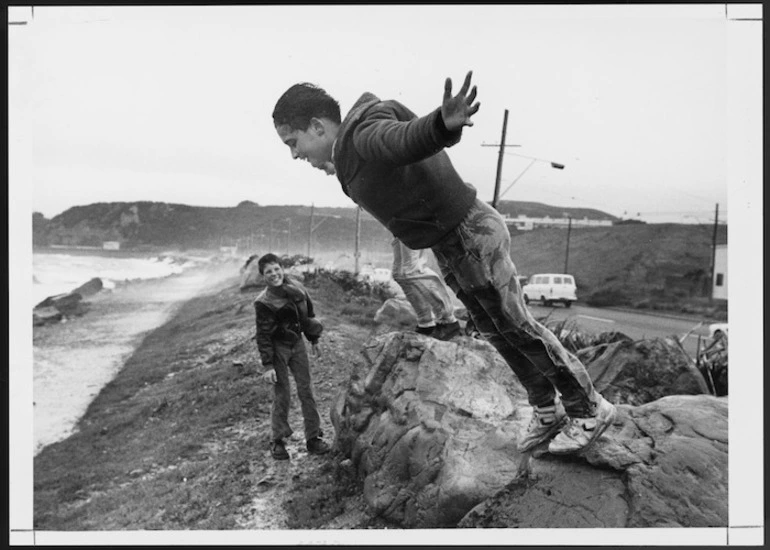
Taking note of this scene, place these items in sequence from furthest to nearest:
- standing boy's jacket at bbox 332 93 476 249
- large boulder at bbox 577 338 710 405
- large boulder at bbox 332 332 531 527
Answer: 1. large boulder at bbox 577 338 710 405
2. large boulder at bbox 332 332 531 527
3. standing boy's jacket at bbox 332 93 476 249

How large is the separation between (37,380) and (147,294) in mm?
579

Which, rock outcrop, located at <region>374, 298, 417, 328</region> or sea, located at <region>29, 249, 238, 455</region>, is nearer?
sea, located at <region>29, 249, 238, 455</region>

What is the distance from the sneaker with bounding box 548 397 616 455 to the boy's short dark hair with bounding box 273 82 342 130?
4.22ft

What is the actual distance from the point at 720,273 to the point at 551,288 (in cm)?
76

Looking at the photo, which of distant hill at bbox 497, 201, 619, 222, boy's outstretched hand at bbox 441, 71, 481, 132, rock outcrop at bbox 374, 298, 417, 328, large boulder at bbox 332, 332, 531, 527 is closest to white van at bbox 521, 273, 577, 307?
distant hill at bbox 497, 201, 619, 222

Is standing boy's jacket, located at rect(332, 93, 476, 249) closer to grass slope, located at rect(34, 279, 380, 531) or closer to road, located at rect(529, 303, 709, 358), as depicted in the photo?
grass slope, located at rect(34, 279, 380, 531)

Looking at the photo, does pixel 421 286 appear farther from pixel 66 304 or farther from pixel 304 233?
pixel 66 304

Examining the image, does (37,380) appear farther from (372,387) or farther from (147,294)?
(372,387)

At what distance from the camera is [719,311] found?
8.97ft

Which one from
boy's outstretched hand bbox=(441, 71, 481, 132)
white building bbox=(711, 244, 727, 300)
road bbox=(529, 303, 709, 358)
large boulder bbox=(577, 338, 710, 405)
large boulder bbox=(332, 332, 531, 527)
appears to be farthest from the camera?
road bbox=(529, 303, 709, 358)

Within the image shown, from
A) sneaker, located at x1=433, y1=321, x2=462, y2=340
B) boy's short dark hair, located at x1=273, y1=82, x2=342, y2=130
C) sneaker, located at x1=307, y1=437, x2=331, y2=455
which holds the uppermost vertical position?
boy's short dark hair, located at x1=273, y1=82, x2=342, y2=130

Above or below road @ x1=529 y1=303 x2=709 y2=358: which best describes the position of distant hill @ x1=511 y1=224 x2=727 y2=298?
above

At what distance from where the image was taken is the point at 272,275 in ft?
8.43

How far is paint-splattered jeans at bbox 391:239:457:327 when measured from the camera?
2.68 m
